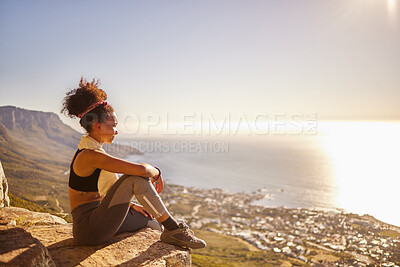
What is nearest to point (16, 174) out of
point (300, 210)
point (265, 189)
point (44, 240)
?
point (44, 240)

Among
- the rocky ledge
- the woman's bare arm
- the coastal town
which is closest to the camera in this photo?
the rocky ledge

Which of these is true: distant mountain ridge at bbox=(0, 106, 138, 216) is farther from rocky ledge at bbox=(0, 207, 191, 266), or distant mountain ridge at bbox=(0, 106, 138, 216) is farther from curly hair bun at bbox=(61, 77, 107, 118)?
curly hair bun at bbox=(61, 77, 107, 118)

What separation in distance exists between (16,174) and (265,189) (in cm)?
5136

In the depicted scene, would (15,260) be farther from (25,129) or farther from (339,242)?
(25,129)

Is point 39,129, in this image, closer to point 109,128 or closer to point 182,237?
point 109,128

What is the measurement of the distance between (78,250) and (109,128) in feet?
5.13

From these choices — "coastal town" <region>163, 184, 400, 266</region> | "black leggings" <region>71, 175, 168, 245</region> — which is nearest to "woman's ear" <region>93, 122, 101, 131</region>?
"black leggings" <region>71, 175, 168, 245</region>

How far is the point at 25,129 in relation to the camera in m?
52.5

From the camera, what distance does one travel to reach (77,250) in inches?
114

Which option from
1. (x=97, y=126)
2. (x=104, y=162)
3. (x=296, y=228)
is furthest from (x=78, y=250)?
(x=296, y=228)

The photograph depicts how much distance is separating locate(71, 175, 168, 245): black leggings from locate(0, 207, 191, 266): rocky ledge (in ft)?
0.59

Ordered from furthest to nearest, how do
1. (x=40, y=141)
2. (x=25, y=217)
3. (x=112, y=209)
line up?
(x=40, y=141) < (x=25, y=217) < (x=112, y=209)

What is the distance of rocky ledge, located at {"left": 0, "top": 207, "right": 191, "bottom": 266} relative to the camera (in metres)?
2.02

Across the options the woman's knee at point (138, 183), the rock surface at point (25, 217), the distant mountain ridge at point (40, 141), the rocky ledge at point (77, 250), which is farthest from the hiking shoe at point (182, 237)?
the distant mountain ridge at point (40, 141)
